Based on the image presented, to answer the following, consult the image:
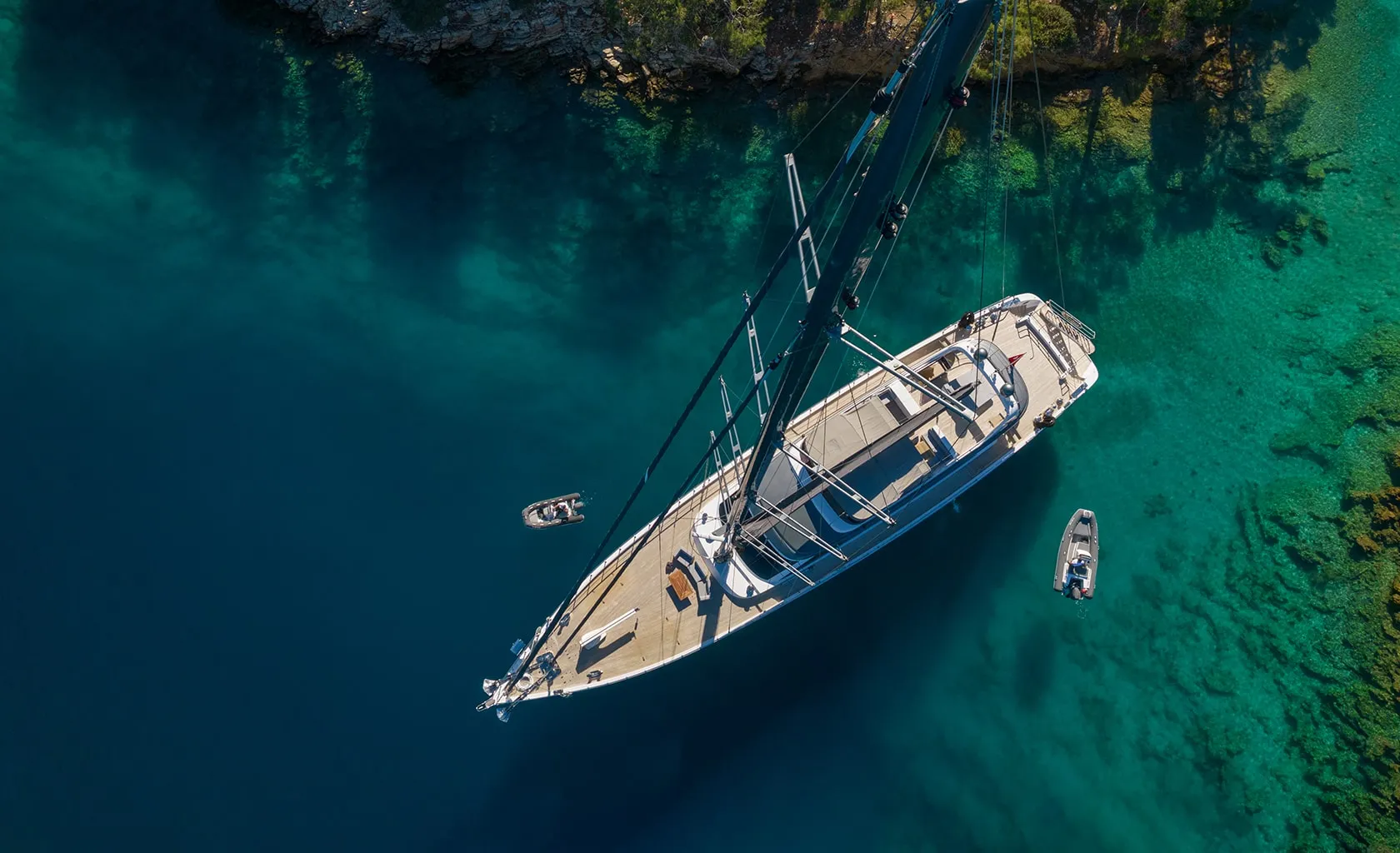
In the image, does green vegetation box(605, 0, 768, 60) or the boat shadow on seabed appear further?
green vegetation box(605, 0, 768, 60)

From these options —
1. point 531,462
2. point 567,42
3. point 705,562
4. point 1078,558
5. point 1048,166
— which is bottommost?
point 531,462

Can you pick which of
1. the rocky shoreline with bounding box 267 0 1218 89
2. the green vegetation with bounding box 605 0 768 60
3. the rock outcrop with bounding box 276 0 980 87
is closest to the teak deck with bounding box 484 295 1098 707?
the rocky shoreline with bounding box 267 0 1218 89

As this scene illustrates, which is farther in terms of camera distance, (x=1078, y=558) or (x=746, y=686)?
(x=746, y=686)

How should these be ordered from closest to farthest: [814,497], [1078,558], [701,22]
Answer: [814,497] → [1078,558] → [701,22]

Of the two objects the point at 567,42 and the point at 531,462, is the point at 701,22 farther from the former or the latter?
the point at 531,462

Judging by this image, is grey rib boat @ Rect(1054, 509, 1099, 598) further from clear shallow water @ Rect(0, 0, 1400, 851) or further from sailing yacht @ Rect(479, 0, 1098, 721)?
sailing yacht @ Rect(479, 0, 1098, 721)

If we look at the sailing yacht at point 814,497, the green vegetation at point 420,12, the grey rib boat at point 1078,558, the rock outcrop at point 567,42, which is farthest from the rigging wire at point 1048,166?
the green vegetation at point 420,12

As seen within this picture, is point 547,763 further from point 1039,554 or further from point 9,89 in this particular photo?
point 9,89

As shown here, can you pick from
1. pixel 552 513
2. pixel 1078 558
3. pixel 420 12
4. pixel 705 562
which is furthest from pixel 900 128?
pixel 420 12
